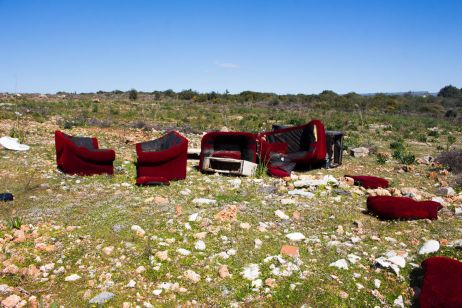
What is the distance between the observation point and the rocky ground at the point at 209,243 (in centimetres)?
319

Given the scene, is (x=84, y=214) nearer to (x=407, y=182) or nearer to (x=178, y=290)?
(x=178, y=290)

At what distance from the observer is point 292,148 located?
806 centimetres

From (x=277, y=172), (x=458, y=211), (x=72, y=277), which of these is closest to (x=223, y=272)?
(x=72, y=277)

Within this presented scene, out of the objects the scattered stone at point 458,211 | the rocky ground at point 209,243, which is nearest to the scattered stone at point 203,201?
the rocky ground at point 209,243

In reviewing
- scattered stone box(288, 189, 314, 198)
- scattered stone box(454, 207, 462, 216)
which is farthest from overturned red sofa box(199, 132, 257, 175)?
scattered stone box(454, 207, 462, 216)

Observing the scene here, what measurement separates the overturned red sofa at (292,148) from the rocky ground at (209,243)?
39.5 inches

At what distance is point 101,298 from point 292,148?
222 inches

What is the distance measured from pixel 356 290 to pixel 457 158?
6.45 metres

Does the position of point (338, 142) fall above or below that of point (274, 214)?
above

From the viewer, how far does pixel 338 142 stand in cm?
811

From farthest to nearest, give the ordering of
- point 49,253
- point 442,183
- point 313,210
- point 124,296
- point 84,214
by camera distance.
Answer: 1. point 442,183
2. point 313,210
3. point 84,214
4. point 49,253
5. point 124,296

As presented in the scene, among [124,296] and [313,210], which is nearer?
[124,296]

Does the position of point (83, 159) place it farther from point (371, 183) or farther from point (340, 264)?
point (371, 183)

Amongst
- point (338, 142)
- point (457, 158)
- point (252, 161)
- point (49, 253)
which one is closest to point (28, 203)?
point (49, 253)
